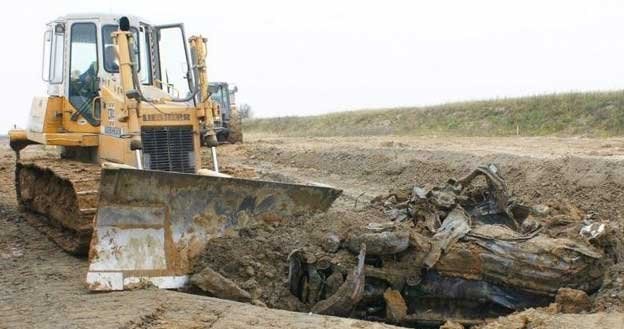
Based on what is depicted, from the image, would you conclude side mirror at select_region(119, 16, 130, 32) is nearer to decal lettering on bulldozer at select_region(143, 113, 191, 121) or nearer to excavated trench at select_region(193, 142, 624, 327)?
decal lettering on bulldozer at select_region(143, 113, 191, 121)

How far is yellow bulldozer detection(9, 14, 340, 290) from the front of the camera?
752 cm

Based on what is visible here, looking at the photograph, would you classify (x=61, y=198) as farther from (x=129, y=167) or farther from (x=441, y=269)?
(x=441, y=269)

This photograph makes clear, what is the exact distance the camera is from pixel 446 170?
588 inches

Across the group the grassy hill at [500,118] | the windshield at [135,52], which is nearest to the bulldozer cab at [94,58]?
the windshield at [135,52]

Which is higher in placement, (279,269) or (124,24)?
(124,24)

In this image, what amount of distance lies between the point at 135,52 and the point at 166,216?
344cm

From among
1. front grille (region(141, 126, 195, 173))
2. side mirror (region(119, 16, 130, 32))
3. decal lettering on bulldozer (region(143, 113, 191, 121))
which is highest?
side mirror (region(119, 16, 130, 32))

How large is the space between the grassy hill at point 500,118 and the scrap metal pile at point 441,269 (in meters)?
19.6

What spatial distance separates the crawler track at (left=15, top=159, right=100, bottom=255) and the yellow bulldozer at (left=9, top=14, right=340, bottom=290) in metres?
0.02

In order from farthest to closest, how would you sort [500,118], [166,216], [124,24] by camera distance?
[500,118] → [124,24] → [166,216]

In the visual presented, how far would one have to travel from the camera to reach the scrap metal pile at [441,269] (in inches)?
277

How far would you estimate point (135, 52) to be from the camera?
10461 mm

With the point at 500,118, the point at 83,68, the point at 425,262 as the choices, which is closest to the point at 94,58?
the point at 83,68

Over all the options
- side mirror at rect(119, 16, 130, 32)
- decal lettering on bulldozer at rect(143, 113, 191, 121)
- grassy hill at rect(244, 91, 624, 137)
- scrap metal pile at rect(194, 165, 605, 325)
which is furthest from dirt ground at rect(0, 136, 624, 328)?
grassy hill at rect(244, 91, 624, 137)
